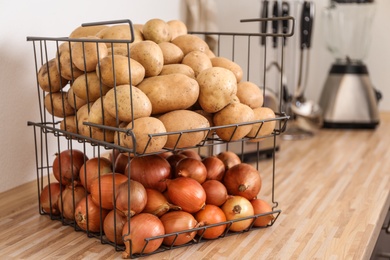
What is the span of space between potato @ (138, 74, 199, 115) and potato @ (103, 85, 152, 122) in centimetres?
3

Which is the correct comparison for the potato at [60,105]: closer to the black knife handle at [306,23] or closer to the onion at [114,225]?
the onion at [114,225]

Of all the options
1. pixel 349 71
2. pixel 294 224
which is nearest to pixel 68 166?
pixel 294 224

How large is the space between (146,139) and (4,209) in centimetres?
41

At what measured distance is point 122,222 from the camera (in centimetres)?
91

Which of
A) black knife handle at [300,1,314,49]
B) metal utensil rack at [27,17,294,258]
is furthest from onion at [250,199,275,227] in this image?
black knife handle at [300,1,314,49]

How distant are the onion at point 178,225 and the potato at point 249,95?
21 cm

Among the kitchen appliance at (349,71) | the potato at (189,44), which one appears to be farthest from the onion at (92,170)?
the kitchen appliance at (349,71)

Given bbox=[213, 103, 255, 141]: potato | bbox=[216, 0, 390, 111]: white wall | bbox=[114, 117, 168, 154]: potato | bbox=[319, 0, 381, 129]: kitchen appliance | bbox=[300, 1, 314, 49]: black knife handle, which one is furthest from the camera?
bbox=[216, 0, 390, 111]: white wall

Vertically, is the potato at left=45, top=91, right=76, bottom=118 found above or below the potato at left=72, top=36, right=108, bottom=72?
below

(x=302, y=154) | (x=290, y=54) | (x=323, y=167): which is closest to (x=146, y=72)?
(x=323, y=167)

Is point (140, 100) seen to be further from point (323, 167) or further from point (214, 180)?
point (323, 167)

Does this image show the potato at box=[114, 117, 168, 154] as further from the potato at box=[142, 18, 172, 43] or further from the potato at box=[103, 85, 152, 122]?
the potato at box=[142, 18, 172, 43]

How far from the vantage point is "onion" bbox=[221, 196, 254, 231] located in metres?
0.98

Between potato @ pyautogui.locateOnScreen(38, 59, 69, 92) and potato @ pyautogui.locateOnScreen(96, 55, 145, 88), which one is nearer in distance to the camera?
potato @ pyautogui.locateOnScreen(96, 55, 145, 88)
